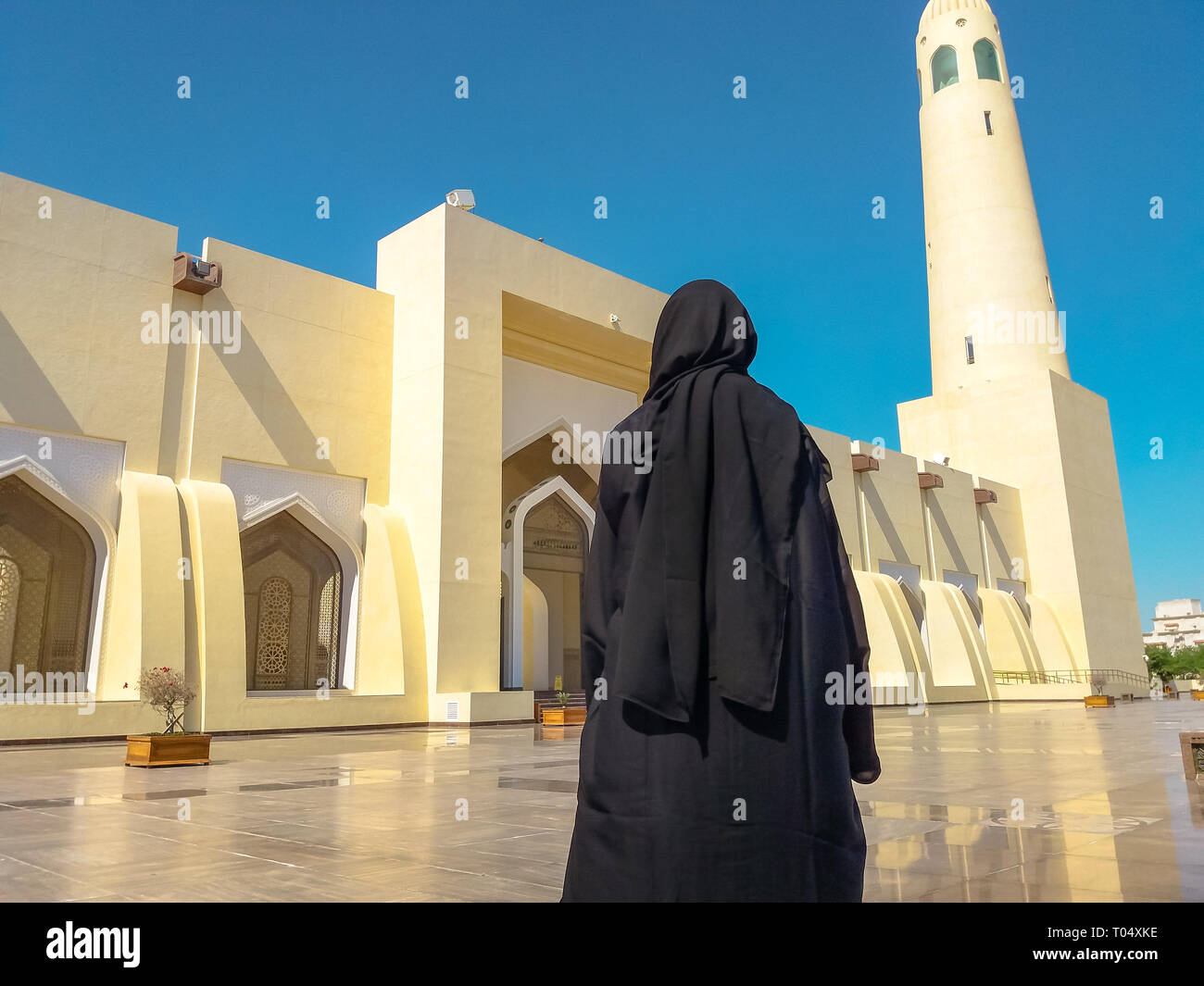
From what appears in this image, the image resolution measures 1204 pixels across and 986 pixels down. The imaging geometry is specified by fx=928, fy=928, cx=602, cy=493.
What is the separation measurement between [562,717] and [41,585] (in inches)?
276

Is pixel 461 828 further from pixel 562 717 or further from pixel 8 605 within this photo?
pixel 8 605

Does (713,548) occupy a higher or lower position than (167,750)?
higher

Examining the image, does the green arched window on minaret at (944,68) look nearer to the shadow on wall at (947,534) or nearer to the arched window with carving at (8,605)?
the shadow on wall at (947,534)

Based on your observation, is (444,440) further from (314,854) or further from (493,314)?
(314,854)

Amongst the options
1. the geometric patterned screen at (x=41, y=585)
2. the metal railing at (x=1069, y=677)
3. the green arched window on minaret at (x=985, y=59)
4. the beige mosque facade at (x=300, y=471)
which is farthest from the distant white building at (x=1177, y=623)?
the geometric patterned screen at (x=41, y=585)

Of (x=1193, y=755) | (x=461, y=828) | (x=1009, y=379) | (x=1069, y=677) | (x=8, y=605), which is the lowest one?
(x=461, y=828)

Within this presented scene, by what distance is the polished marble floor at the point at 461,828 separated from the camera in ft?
10.3

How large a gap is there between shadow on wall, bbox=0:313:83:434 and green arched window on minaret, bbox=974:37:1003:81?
101ft

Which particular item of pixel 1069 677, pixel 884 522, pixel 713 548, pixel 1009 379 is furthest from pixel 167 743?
pixel 1009 379

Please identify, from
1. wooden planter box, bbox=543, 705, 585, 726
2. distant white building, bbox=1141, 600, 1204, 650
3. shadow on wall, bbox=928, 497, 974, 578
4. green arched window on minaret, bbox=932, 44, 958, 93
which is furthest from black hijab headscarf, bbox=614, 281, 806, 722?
distant white building, bbox=1141, 600, 1204, 650

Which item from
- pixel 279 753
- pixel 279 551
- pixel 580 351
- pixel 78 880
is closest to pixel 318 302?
pixel 279 551

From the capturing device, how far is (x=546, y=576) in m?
20.0

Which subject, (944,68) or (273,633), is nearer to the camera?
(273,633)

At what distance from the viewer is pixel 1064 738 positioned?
10.6m
